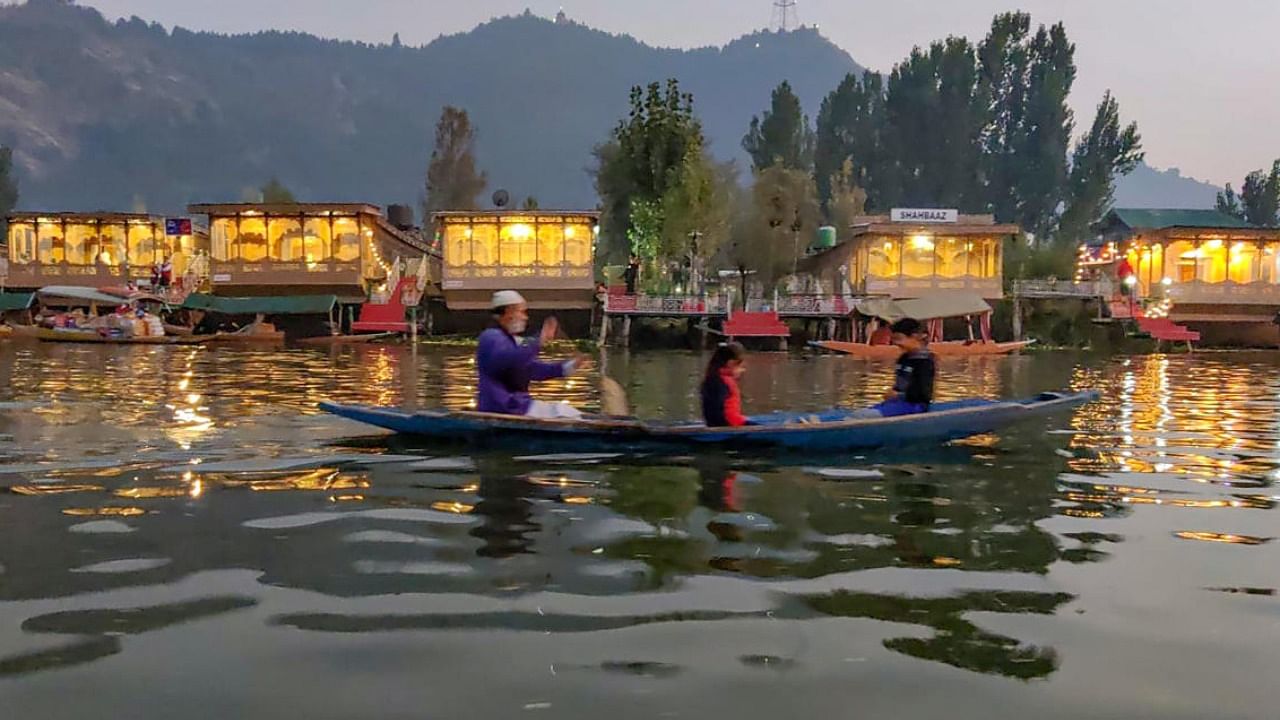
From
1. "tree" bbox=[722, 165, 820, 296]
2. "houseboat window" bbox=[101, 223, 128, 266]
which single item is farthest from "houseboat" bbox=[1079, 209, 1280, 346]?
"houseboat window" bbox=[101, 223, 128, 266]

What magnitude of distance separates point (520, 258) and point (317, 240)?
357 inches

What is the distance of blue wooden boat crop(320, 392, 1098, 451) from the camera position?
1068cm

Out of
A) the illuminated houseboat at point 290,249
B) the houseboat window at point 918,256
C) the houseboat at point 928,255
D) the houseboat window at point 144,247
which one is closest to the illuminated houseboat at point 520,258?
the illuminated houseboat at point 290,249

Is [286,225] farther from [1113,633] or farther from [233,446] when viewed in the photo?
[1113,633]

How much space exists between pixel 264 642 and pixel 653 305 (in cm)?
3661

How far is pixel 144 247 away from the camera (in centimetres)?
4891

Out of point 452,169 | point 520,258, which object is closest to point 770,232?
point 520,258

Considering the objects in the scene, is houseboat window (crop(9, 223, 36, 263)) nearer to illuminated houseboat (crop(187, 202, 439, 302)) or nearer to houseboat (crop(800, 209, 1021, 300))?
illuminated houseboat (crop(187, 202, 439, 302))

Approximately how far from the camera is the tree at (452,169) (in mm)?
77125

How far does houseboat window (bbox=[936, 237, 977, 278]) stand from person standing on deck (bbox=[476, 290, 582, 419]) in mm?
36501

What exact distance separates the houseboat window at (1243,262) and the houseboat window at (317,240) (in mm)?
41751

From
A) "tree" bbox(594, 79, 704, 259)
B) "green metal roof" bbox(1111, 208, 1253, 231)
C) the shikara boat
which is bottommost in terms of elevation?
the shikara boat

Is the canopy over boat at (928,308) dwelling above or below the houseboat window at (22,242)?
below

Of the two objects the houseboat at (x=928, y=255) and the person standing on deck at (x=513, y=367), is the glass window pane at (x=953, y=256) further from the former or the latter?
the person standing on deck at (x=513, y=367)
